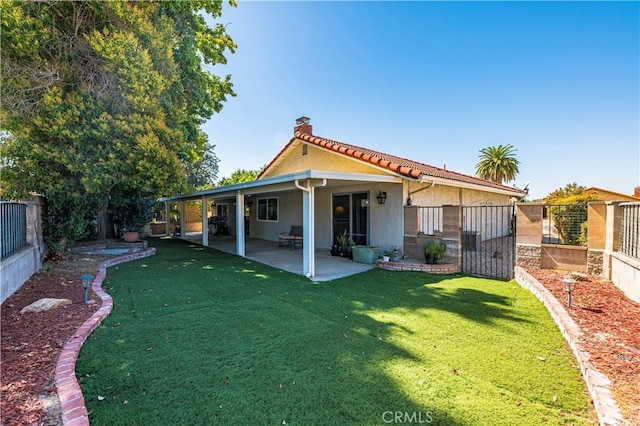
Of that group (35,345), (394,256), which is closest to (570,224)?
(394,256)

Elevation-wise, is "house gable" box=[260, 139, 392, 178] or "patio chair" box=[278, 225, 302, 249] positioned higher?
"house gable" box=[260, 139, 392, 178]

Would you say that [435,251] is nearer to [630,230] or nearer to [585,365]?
[630,230]

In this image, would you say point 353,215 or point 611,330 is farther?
point 353,215

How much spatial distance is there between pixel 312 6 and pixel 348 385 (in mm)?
11961

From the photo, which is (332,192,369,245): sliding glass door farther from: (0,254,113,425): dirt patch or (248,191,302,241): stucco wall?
(0,254,113,425): dirt patch

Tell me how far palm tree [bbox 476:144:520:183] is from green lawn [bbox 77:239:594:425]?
128ft

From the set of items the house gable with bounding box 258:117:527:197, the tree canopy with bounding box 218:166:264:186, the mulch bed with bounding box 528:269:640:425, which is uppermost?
the tree canopy with bounding box 218:166:264:186

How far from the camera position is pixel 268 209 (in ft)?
53.3

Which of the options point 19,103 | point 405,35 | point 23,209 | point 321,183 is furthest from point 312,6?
point 23,209

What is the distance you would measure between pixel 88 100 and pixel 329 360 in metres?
10.3

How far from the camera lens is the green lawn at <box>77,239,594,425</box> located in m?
2.58

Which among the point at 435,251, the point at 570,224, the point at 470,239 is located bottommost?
the point at 435,251

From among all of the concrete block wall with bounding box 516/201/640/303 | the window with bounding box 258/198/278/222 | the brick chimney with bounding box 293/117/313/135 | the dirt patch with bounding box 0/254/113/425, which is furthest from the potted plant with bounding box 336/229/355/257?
the dirt patch with bounding box 0/254/113/425

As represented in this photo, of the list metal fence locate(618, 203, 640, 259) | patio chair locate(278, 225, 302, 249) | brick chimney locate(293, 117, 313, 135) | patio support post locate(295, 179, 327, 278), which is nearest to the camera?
metal fence locate(618, 203, 640, 259)
